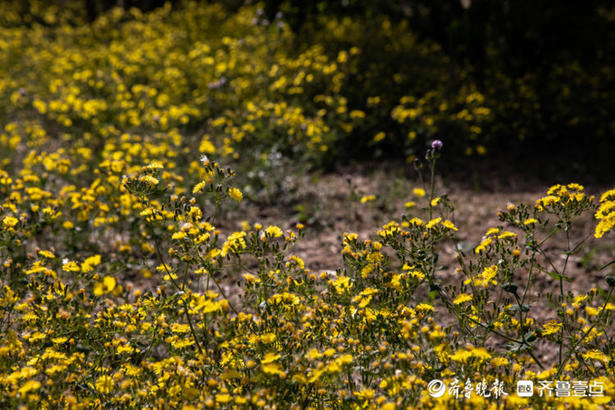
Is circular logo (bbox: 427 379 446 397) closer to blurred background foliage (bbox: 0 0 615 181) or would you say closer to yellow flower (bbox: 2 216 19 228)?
yellow flower (bbox: 2 216 19 228)

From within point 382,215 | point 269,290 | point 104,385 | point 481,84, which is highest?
point 481,84

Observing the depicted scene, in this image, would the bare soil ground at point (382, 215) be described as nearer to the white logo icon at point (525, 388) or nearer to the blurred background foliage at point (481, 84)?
the blurred background foliage at point (481, 84)

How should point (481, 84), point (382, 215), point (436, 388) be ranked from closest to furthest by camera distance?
point (436, 388), point (382, 215), point (481, 84)

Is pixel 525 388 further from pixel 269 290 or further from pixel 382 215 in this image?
pixel 382 215

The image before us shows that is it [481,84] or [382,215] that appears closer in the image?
[382,215]

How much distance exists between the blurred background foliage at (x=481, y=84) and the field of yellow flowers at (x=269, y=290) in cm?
13

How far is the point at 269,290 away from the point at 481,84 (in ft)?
16.9

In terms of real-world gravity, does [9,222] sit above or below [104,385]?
above

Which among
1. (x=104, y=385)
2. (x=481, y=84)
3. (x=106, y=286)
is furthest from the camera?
(x=481, y=84)

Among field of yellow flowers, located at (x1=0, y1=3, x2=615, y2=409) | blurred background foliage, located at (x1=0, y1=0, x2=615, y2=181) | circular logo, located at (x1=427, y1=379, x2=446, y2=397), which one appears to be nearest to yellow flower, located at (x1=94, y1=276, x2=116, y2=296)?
field of yellow flowers, located at (x1=0, y1=3, x2=615, y2=409)

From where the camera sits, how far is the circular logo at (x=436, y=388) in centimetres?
198

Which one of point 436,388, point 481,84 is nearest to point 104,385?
point 436,388

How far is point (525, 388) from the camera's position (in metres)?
2.08

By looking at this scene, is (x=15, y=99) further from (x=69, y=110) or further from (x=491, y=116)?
(x=491, y=116)
